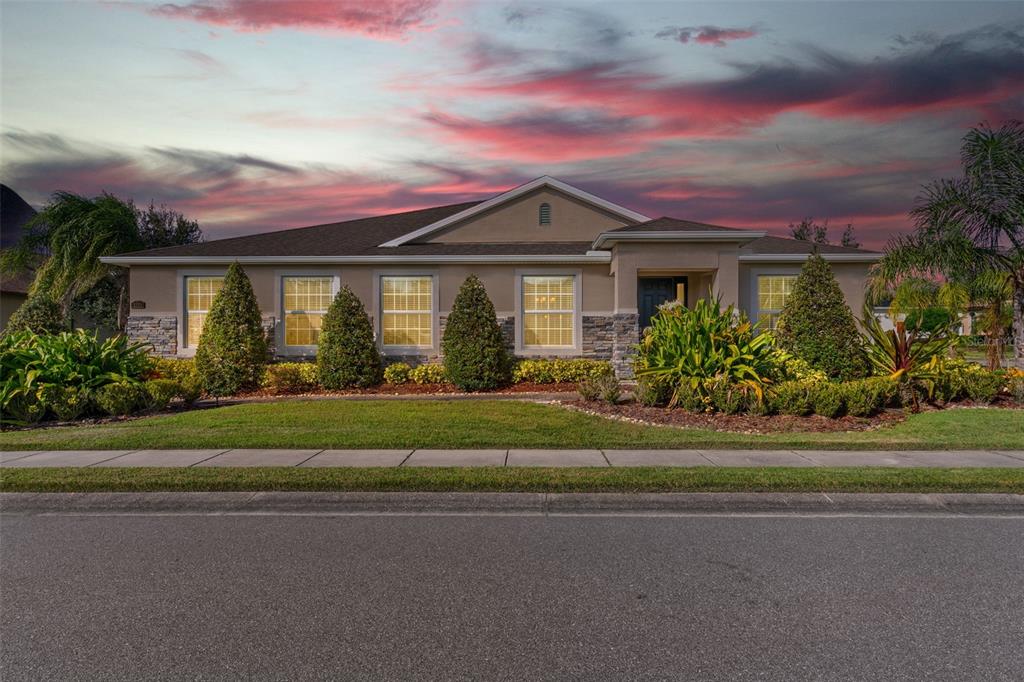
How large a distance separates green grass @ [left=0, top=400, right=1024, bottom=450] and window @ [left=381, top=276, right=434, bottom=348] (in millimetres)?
6383

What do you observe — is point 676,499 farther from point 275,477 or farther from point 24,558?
point 24,558

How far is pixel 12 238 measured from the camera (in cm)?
3728

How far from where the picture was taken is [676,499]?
742cm

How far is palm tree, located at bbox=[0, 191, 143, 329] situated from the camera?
88.5 feet

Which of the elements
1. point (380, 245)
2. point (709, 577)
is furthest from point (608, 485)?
point (380, 245)

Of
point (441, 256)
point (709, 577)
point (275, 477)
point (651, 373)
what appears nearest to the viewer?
point (709, 577)

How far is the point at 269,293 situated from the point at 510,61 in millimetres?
10610

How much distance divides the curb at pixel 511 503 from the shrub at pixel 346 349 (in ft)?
34.5

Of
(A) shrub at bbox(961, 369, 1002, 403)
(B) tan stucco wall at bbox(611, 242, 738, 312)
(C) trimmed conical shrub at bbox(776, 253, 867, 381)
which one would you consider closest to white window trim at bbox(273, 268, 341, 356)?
(B) tan stucco wall at bbox(611, 242, 738, 312)

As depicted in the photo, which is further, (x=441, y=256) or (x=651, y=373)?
(x=441, y=256)

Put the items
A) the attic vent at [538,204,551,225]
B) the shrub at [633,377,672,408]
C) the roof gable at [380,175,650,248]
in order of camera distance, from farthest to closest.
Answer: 1. the attic vent at [538,204,551,225]
2. the roof gable at [380,175,650,248]
3. the shrub at [633,377,672,408]

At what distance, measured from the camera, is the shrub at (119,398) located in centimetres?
1339

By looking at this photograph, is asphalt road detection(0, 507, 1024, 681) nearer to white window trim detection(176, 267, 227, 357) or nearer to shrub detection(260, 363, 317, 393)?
shrub detection(260, 363, 317, 393)

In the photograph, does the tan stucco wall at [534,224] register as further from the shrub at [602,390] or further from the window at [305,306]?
the shrub at [602,390]
